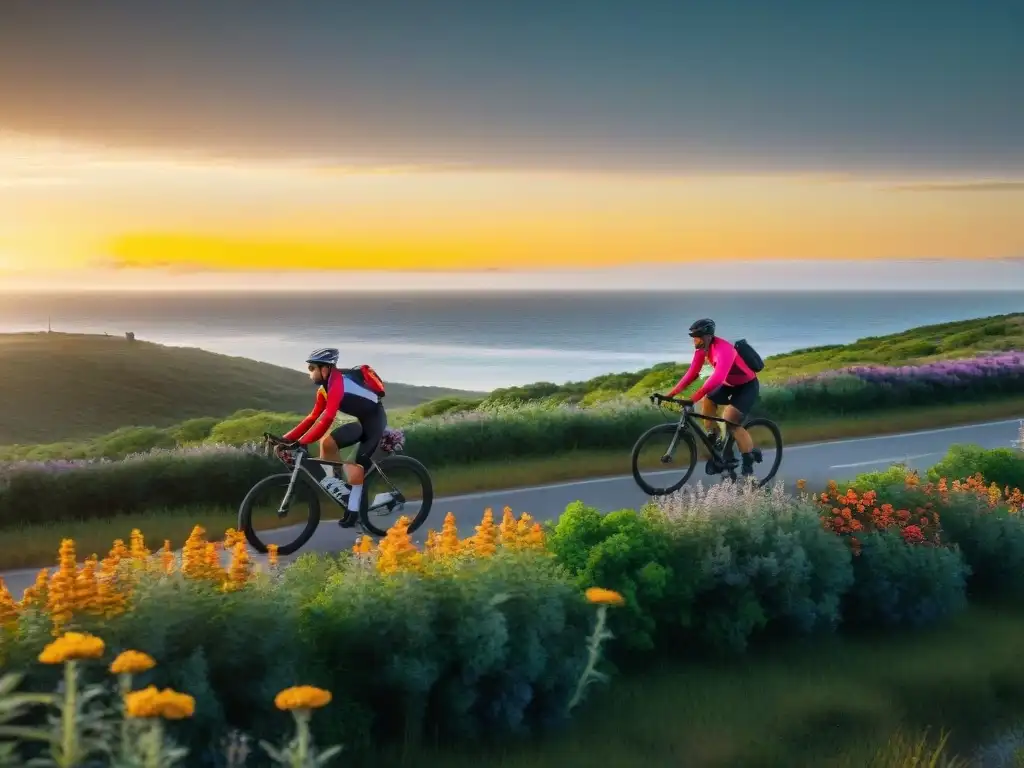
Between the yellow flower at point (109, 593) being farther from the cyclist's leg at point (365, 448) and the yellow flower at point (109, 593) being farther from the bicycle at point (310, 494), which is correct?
the cyclist's leg at point (365, 448)

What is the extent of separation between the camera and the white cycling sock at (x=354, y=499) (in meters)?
11.9

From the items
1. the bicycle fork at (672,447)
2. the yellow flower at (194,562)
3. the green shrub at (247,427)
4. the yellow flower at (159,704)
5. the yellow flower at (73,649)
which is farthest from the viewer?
the green shrub at (247,427)

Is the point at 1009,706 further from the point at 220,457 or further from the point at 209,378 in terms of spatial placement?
the point at 209,378

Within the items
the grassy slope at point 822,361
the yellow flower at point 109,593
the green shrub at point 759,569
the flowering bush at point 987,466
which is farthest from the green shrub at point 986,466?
the grassy slope at point 822,361

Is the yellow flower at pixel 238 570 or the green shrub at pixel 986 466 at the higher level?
the green shrub at pixel 986 466

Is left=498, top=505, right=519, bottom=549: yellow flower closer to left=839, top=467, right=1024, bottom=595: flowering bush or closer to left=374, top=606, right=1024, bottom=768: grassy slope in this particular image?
left=374, top=606, right=1024, bottom=768: grassy slope

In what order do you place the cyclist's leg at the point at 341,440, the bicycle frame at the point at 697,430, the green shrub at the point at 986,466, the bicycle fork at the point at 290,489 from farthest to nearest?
the green shrub at the point at 986,466 → the bicycle frame at the point at 697,430 → the cyclist's leg at the point at 341,440 → the bicycle fork at the point at 290,489

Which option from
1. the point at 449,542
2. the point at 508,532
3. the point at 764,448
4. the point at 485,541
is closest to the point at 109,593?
the point at 449,542

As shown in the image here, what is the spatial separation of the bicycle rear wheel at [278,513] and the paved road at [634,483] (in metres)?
0.11

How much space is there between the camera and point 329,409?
1101 centimetres

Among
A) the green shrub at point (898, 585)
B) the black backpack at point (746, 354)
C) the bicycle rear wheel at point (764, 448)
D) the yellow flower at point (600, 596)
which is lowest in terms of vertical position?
the green shrub at point (898, 585)

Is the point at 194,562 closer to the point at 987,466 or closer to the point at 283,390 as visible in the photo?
the point at 987,466

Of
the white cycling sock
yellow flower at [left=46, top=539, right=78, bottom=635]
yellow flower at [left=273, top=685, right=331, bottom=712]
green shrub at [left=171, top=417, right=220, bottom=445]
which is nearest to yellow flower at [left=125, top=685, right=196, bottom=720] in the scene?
yellow flower at [left=273, top=685, right=331, bottom=712]

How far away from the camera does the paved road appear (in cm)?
1292
